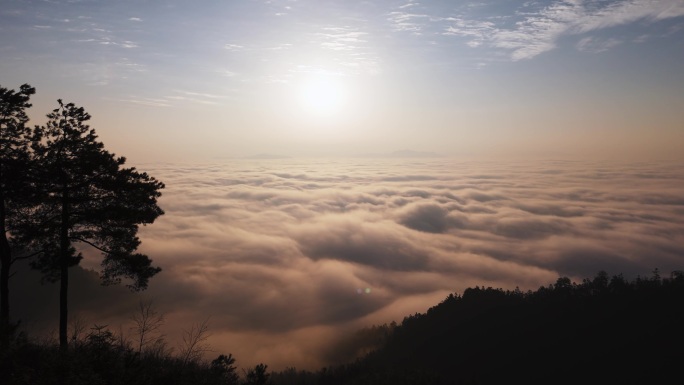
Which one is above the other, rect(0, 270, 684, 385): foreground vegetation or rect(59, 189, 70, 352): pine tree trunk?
rect(59, 189, 70, 352): pine tree trunk

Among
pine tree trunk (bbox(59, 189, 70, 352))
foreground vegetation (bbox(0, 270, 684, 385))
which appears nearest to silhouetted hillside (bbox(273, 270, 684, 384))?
foreground vegetation (bbox(0, 270, 684, 385))

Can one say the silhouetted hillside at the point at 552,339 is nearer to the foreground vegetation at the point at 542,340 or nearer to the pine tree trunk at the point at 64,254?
the foreground vegetation at the point at 542,340

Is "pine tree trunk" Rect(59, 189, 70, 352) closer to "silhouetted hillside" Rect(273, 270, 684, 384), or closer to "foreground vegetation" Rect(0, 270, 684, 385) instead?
"foreground vegetation" Rect(0, 270, 684, 385)

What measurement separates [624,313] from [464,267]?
81757 mm

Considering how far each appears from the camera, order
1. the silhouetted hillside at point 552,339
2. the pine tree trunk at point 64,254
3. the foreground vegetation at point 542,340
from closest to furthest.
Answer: the pine tree trunk at point 64,254, the foreground vegetation at point 542,340, the silhouetted hillside at point 552,339

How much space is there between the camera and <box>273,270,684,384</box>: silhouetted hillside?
73562 millimetres

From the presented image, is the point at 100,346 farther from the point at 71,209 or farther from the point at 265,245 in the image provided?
the point at 265,245

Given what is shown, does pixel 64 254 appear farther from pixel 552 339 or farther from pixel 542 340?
pixel 552 339

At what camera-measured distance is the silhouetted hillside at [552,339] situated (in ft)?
241

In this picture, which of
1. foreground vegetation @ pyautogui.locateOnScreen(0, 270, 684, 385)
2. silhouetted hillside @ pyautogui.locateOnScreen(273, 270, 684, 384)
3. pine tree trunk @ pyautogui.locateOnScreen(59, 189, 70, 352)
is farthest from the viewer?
silhouetted hillside @ pyautogui.locateOnScreen(273, 270, 684, 384)

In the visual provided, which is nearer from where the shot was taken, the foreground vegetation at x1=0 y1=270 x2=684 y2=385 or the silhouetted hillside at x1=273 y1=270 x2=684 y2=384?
the foreground vegetation at x1=0 y1=270 x2=684 y2=385

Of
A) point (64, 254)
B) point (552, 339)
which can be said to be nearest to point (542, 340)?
point (552, 339)

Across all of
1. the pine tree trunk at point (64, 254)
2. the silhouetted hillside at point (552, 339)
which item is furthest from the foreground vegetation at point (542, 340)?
the pine tree trunk at point (64, 254)

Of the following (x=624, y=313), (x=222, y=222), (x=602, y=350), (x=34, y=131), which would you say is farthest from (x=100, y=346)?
(x=222, y=222)
